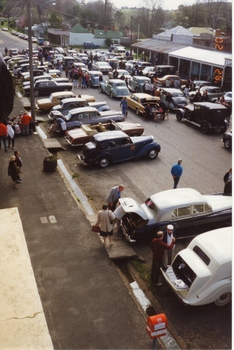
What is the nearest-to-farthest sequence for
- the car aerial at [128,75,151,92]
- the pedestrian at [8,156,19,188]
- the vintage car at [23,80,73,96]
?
the pedestrian at [8,156,19,188] → the vintage car at [23,80,73,96] → the car aerial at [128,75,151,92]

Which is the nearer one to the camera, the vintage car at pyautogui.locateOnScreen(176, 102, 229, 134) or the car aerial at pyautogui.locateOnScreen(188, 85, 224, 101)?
the vintage car at pyautogui.locateOnScreen(176, 102, 229, 134)

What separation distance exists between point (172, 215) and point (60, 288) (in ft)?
12.6

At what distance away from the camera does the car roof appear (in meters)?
10.5

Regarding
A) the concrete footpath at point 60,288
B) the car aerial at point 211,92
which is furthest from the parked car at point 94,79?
the concrete footpath at point 60,288

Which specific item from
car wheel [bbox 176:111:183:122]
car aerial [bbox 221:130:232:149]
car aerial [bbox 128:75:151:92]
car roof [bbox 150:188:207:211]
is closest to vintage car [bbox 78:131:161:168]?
car aerial [bbox 221:130:232:149]

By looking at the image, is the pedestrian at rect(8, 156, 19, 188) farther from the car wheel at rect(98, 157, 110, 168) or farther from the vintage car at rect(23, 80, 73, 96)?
the vintage car at rect(23, 80, 73, 96)

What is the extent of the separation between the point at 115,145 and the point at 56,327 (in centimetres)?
1037

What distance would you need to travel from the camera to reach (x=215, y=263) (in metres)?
7.80

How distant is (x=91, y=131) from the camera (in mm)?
18734

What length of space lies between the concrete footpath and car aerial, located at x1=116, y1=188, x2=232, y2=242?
1.17 meters

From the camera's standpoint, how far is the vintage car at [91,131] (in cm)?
1852

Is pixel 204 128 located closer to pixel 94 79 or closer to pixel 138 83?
pixel 138 83

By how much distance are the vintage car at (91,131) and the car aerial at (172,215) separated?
26.8ft

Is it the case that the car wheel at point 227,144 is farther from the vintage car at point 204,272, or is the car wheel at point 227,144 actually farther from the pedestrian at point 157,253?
the pedestrian at point 157,253
